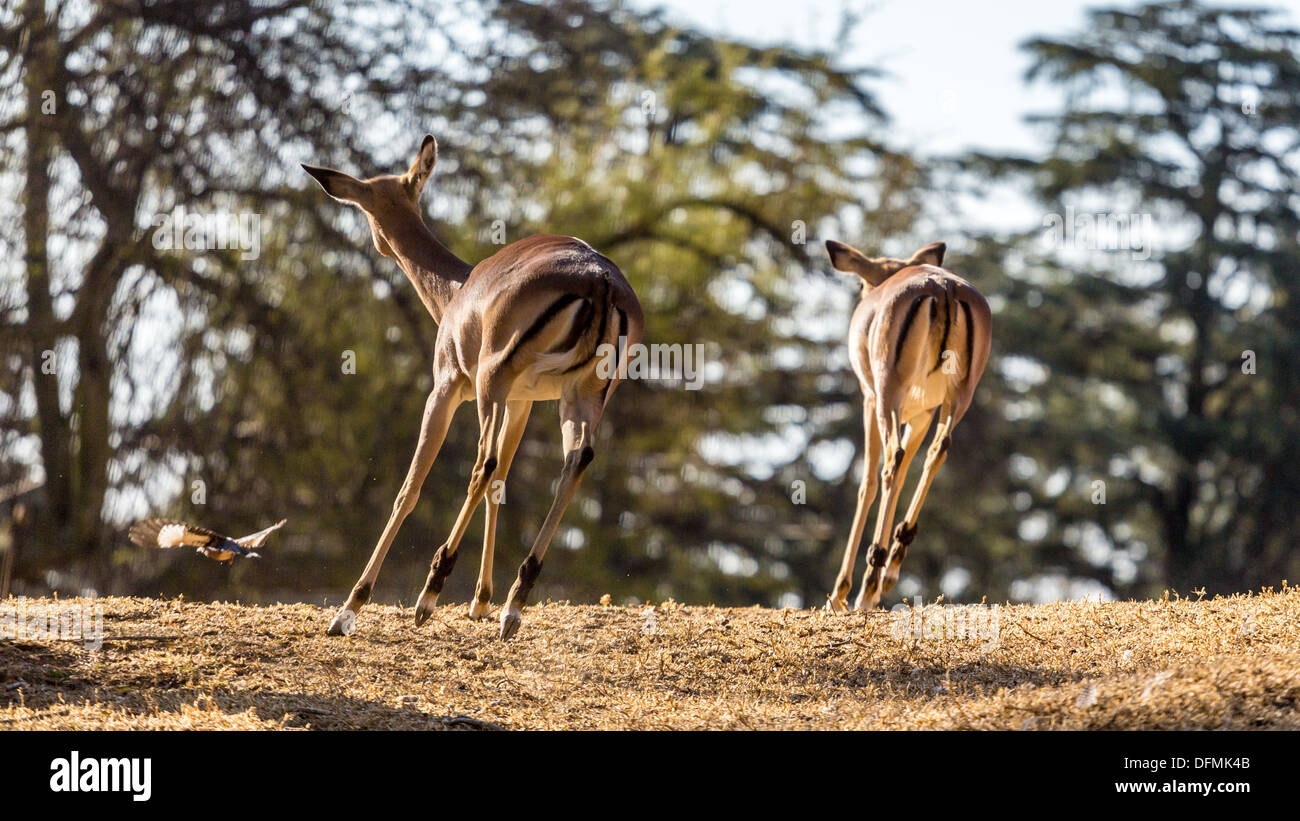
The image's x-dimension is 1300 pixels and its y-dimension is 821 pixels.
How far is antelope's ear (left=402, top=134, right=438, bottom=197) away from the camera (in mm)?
8430

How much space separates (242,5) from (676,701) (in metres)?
15.9

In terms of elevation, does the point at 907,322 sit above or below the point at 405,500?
above

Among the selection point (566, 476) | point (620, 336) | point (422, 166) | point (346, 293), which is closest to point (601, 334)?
point (620, 336)

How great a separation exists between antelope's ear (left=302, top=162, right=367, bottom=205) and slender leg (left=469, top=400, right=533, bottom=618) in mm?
1734

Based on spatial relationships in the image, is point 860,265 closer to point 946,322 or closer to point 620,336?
point 946,322

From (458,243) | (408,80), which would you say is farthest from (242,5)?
(458,243)

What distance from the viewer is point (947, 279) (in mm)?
9094

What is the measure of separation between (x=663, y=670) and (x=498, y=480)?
1.77 meters

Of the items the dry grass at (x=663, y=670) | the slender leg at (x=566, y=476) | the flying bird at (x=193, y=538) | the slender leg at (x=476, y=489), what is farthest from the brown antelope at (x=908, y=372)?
the flying bird at (x=193, y=538)

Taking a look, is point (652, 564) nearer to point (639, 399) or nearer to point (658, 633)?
point (639, 399)

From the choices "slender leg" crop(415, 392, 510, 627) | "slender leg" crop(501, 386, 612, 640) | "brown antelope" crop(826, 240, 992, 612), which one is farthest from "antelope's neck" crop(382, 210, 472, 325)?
"brown antelope" crop(826, 240, 992, 612)

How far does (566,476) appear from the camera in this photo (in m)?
7.24

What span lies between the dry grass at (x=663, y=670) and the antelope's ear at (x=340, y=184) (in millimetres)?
2706

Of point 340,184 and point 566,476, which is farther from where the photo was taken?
point 340,184
